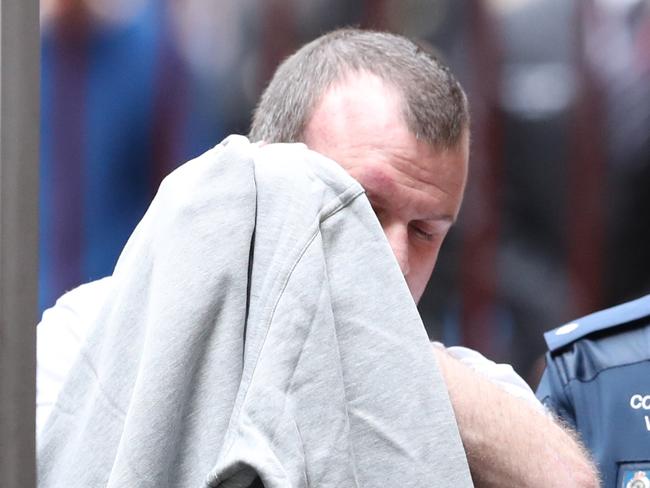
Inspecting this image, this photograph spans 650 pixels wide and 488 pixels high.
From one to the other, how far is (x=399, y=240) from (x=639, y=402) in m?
0.61

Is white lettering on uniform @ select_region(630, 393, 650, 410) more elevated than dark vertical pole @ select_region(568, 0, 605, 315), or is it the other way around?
dark vertical pole @ select_region(568, 0, 605, 315)

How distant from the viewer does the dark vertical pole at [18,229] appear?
0.79 meters

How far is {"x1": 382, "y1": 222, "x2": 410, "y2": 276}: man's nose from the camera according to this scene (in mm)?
1617

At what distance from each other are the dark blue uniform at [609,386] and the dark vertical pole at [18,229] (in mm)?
1320

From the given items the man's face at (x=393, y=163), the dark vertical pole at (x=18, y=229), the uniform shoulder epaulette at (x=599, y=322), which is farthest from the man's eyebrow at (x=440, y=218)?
the dark vertical pole at (x=18, y=229)

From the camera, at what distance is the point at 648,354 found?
77.9 inches

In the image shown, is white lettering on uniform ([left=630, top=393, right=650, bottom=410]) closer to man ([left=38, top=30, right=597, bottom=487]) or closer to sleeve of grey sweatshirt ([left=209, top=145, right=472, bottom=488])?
man ([left=38, top=30, right=597, bottom=487])

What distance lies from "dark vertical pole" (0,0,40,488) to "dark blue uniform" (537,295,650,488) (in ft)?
4.33

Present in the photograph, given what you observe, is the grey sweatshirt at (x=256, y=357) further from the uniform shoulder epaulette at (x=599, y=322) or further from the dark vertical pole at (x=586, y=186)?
the dark vertical pole at (x=586, y=186)

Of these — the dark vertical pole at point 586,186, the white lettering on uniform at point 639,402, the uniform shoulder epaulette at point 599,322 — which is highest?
the dark vertical pole at point 586,186

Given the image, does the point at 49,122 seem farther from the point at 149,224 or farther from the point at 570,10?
the point at 149,224

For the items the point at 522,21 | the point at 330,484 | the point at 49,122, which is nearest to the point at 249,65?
the point at 49,122

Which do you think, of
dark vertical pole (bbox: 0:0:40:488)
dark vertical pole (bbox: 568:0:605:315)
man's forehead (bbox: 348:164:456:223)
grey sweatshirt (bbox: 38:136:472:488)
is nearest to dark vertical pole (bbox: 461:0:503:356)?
dark vertical pole (bbox: 568:0:605:315)

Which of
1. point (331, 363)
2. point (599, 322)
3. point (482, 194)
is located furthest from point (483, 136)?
point (331, 363)
